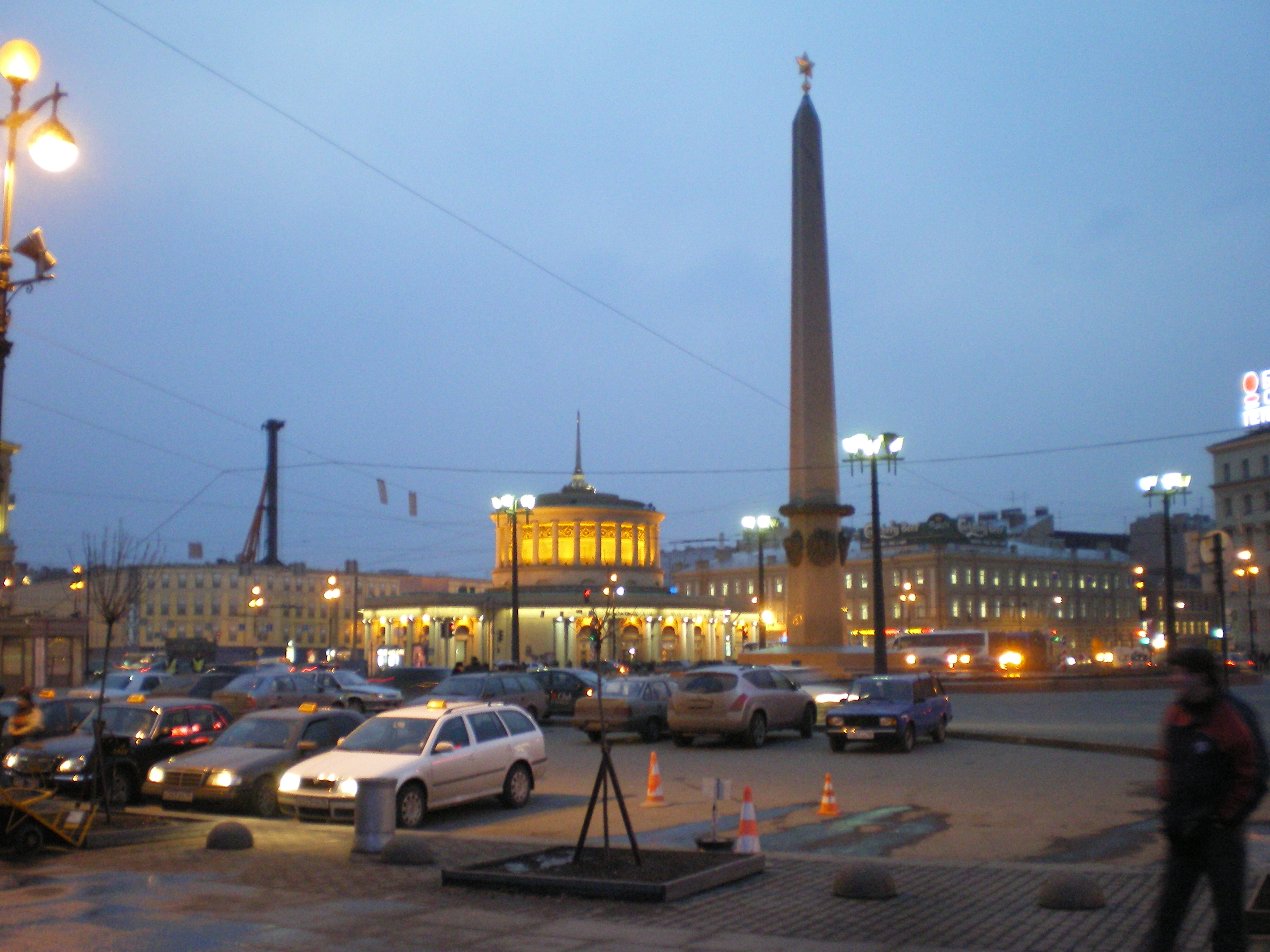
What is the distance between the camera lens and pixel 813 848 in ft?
40.0

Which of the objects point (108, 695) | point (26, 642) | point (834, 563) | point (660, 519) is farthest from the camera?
point (660, 519)

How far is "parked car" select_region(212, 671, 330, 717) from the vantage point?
1056 inches

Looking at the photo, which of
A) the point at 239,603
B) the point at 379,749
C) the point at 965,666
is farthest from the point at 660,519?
the point at 379,749

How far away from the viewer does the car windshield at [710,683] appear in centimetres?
2400

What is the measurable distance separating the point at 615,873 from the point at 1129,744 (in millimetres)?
15615

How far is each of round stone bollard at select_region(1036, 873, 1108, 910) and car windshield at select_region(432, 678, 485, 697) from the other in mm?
20362

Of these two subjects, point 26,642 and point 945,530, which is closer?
point 26,642

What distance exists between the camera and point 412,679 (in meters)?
40.6

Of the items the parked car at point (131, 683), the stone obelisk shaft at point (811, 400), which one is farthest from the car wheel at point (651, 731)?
the stone obelisk shaft at point (811, 400)

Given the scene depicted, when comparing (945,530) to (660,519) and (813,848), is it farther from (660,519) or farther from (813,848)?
(813,848)

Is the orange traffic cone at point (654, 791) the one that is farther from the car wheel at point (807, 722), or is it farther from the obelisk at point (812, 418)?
the obelisk at point (812, 418)

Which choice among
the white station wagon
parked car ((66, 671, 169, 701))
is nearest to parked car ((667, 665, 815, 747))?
the white station wagon

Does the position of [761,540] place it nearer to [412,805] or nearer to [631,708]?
[631,708]

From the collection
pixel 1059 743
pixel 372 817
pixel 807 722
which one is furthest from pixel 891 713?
pixel 372 817
